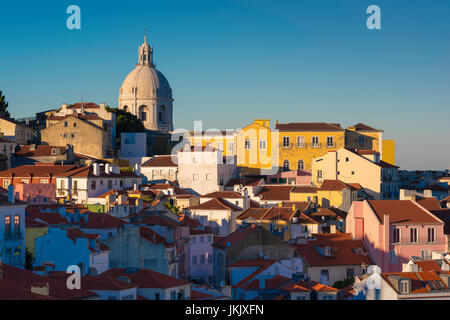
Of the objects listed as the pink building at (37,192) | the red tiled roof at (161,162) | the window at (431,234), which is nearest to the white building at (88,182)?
the red tiled roof at (161,162)

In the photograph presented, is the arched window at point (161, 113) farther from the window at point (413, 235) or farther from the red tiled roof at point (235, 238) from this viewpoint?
the window at point (413, 235)

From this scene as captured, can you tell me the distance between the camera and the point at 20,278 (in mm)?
26703

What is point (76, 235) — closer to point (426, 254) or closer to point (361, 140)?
point (426, 254)

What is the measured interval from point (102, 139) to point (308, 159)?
735 inches

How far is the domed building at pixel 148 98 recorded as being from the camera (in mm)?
116312

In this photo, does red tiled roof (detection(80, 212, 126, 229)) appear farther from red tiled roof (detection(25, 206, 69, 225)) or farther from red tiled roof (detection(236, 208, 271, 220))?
red tiled roof (detection(236, 208, 271, 220))

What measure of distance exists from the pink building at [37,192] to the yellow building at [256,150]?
970 inches

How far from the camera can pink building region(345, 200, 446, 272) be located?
48281mm

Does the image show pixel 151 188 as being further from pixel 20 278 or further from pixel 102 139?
pixel 20 278

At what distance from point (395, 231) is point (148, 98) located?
231 feet
